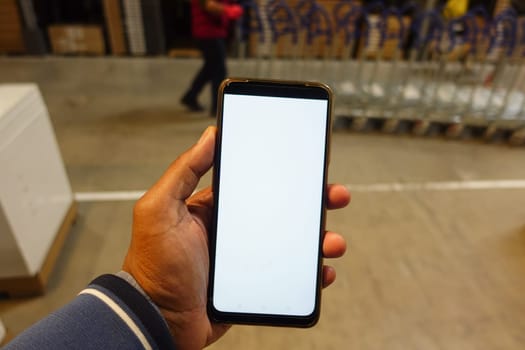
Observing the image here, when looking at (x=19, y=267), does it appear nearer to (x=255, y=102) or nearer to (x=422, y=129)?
(x=255, y=102)

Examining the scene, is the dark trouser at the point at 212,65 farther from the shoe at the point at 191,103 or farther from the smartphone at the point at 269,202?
the smartphone at the point at 269,202

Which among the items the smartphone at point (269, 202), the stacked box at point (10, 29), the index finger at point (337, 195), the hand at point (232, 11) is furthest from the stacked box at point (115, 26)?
the index finger at point (337, 195)

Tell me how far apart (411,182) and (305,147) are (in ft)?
6.18

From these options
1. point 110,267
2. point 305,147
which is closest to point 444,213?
point 305,147

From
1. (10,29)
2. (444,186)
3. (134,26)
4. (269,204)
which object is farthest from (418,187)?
(10,29)

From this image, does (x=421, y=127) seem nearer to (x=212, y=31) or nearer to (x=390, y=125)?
(x=390, y=125)

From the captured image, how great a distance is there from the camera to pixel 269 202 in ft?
2.95

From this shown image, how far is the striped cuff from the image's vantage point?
729 millimetres

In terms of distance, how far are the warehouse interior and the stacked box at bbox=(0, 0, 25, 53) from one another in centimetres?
82

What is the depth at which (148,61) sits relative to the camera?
15.4ft

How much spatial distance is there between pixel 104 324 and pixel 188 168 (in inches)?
13.8

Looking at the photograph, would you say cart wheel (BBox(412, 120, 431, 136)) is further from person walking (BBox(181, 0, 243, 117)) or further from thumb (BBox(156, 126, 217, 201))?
thumb (BBox(156, 126, 217, 201))

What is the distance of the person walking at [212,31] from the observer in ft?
9.25

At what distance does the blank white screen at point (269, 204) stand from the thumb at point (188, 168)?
4 centimetres
